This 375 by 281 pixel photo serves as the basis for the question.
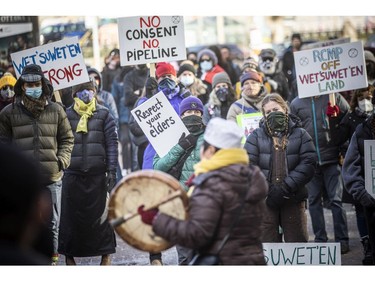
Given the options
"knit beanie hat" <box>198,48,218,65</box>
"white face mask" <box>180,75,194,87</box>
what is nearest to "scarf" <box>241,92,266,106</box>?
"white face mask" <box>180,75,194,87</box>

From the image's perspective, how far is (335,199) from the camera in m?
10.5

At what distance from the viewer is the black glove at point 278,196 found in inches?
361

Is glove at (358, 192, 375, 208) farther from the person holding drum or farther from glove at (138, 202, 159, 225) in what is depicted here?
glove at (138, 202, 159, 225)

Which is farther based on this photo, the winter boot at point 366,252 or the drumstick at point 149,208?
the winter boot at point 366,252

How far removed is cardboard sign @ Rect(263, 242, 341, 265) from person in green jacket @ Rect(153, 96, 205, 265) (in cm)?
78

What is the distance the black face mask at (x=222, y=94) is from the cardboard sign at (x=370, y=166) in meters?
2.33

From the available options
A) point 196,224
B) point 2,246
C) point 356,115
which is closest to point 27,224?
point 2,246

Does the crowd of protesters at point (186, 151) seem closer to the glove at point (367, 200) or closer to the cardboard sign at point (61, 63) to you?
the glove at point (367, 200)

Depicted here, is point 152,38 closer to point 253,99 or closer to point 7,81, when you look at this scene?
point 253,99

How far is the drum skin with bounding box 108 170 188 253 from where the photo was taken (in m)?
6.70

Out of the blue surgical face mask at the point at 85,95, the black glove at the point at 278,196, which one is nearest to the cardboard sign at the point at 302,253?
the black glove at the point at 278,196

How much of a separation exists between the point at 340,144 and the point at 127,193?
13.6ft

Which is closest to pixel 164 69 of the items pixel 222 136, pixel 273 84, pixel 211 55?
pixel 222 136
